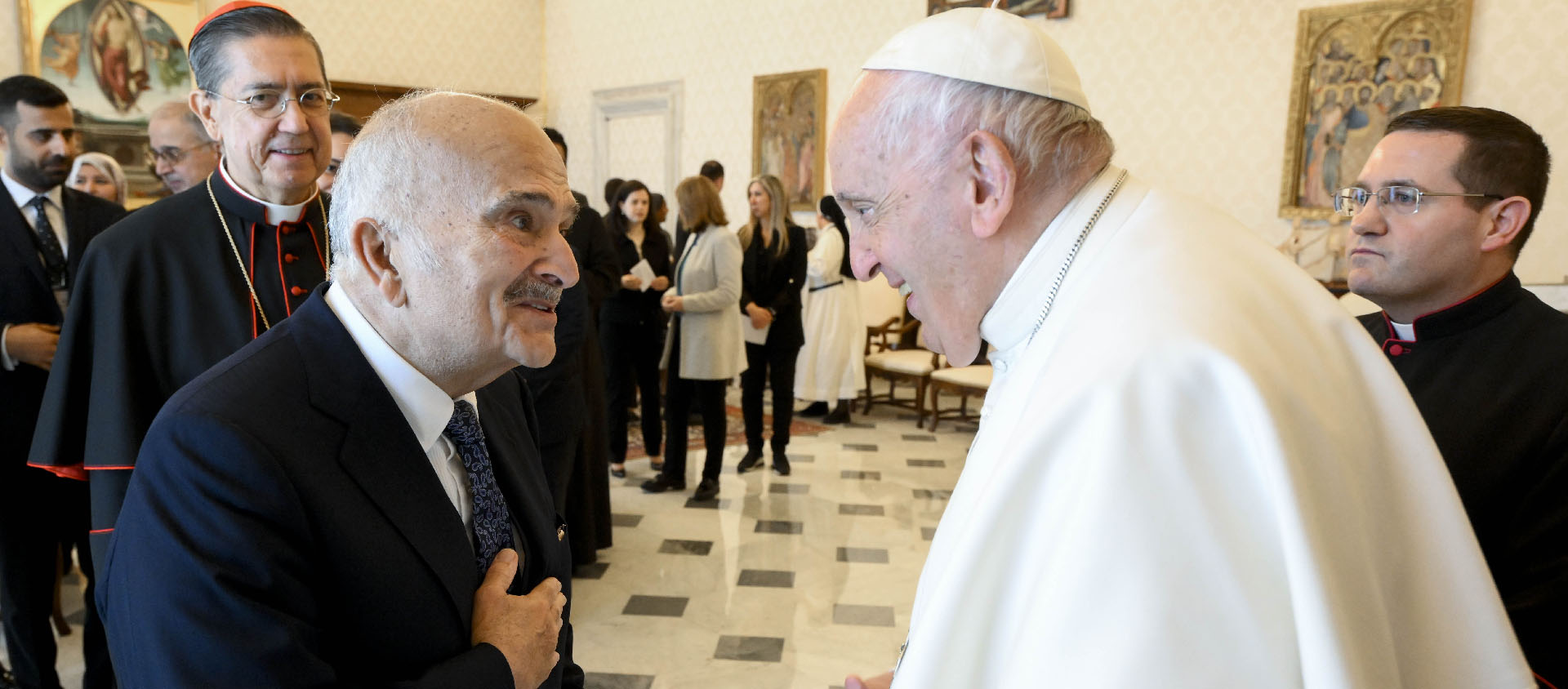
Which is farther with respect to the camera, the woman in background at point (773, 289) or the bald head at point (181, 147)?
the woman in background at point (773, 289)

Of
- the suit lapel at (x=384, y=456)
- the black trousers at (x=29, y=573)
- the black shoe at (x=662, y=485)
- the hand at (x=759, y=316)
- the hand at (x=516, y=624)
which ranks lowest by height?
the black shoe at (x=662, y=485)

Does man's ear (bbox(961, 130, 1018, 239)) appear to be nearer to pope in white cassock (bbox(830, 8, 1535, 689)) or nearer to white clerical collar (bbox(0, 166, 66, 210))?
pope in white cassock (bbox(830, 8, 1535, 689))

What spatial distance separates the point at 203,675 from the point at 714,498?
472cm

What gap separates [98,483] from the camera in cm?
187

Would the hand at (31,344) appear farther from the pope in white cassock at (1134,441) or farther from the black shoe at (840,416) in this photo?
the black shoe at (840,416)

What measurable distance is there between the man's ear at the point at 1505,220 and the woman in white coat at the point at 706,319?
4.02m

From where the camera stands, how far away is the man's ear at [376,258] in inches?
52.0

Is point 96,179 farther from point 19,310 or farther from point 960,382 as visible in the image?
point 960,382

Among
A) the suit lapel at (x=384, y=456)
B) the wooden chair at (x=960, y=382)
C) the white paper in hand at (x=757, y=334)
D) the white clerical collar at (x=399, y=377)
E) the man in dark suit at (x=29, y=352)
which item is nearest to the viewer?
the suit lapel at (x=384, y=456)

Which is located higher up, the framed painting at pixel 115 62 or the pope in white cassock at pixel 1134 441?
the framed painting at pixel 115 62

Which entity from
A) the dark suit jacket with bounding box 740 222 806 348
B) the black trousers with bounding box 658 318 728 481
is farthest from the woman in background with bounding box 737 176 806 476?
the black trousers with bounding box 658 318 728 481

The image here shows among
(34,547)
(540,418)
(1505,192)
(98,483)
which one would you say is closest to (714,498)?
(540,418)

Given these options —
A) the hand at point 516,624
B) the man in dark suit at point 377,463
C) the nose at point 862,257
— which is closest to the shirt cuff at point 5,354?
the man in dark suit at point 377,463

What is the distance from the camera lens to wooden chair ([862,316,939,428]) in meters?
8.07
